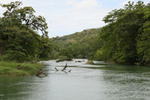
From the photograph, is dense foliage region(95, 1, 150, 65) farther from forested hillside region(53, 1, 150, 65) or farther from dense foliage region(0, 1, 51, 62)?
dense foliage region(0, 1, 51, 62)

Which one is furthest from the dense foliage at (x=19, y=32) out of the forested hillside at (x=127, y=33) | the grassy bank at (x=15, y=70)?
the forested hillside at (x=127, y=33)

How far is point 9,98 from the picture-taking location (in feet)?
98.9

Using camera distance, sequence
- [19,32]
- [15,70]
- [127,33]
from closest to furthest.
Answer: [15,70] < [19,32] < [127,33]

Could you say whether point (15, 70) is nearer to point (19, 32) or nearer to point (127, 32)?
point (19, 32)

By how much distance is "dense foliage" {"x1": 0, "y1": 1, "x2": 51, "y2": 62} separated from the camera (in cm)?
6347

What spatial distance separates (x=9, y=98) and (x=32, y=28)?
144 ft

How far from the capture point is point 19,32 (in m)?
64.2

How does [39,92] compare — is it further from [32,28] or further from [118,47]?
[118,47]

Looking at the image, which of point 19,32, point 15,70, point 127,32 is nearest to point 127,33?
point 127,32

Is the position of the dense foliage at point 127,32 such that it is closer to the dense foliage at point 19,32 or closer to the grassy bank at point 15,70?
the dense foliage at point 19,32

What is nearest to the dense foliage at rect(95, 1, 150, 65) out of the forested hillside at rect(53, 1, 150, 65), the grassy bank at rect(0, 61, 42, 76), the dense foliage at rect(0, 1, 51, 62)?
the forested hillside at rect(53, 1, 150, 65)

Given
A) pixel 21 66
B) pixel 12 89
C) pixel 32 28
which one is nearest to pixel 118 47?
pixel 32 28

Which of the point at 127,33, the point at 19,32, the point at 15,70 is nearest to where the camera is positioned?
the point at 15,70

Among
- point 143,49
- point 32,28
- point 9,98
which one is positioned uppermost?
point 32,28
